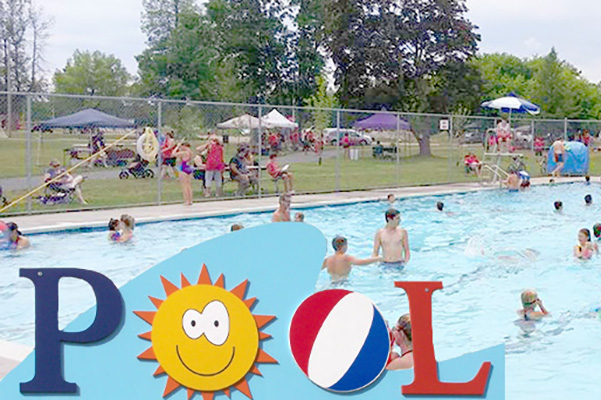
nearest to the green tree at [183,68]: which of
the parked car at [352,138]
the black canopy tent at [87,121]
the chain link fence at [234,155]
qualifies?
the parked car at [352,138]

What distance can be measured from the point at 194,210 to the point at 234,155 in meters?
9.15

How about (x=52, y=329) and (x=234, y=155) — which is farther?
(x=234, y=155)

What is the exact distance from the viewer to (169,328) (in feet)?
11.6

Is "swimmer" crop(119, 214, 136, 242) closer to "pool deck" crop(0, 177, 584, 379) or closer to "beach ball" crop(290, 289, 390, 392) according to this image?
"pool deck" crop(0, 177, 584, 379)

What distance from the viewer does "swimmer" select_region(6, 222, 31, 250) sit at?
11133mm

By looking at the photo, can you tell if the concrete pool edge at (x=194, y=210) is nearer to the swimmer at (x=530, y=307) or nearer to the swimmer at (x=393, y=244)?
the swimmer at (x=393, y=244)

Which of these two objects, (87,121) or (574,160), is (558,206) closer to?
(574,160)

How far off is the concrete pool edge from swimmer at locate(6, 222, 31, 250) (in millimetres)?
993

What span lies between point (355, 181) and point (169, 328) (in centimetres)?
2155

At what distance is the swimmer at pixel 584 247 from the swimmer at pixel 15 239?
319 inches

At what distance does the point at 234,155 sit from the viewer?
961 inches

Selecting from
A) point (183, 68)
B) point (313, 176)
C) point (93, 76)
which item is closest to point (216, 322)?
point (313, 176)

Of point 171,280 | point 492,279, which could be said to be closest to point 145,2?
point 492,279

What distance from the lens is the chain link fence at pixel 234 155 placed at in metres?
16.2
